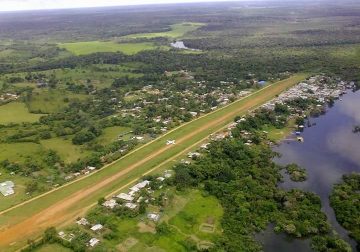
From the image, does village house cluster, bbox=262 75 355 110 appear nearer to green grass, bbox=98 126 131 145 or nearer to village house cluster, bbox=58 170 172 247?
green grass, bbox=98 126 131 145

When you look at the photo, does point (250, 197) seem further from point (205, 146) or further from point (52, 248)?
point (52, 248)

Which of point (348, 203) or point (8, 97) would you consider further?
A: point (8, 97)

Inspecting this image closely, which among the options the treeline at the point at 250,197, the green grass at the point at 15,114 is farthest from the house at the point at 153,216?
the green grass at the point at 15,114

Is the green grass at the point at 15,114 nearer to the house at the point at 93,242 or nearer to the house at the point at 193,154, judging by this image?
the house at the point at 193,154

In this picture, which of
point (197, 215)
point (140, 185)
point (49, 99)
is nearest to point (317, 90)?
point (140, 185)

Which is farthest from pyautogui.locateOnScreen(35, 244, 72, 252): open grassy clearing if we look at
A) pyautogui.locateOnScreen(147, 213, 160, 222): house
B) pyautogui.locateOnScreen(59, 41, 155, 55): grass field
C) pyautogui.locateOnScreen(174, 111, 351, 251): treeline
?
pyautogui.locateOnScreen(59, 41, 155, 55): grass field
